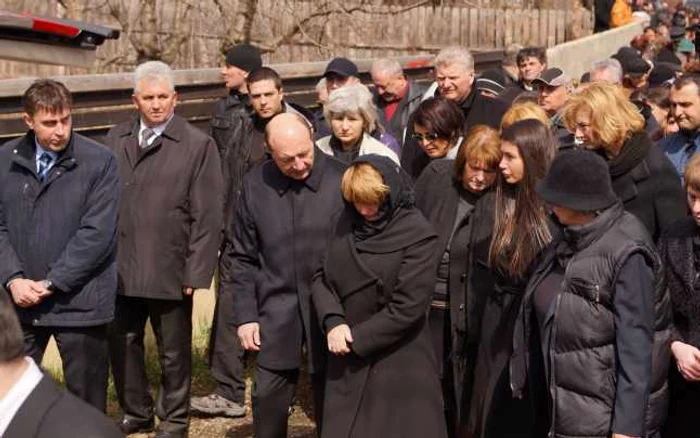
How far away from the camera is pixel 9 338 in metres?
3.48

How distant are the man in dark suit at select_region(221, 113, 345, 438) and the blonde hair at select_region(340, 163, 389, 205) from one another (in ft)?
1.47

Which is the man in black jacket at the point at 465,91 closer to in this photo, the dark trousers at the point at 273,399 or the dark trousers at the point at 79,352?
the dark trousers at the point at 273,399

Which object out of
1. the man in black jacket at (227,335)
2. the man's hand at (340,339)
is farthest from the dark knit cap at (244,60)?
the man's hand at (340,339)

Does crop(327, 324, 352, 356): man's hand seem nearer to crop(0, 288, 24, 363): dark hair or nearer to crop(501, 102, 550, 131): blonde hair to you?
crop(501, 102, 550, 131): blonde hair

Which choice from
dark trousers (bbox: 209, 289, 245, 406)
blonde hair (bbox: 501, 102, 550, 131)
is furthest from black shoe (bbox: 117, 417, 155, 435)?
blonde hair (bbox: 501, 102, 550, 131)

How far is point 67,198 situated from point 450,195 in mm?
1809

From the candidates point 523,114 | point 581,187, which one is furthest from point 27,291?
point 581,187

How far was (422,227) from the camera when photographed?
19.7ft

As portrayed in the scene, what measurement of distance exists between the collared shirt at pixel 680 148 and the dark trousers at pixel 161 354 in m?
2.68

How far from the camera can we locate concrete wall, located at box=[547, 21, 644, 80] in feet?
62.5

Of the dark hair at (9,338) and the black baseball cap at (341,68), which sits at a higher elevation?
the black baseball cap at (341,68)

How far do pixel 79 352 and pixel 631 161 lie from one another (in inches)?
108

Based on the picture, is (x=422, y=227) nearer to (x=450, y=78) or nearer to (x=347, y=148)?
(x=347, y=148)

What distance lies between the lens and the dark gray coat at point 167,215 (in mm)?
7266
